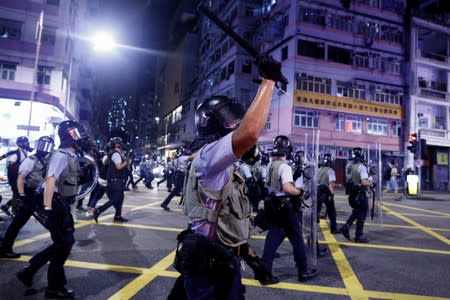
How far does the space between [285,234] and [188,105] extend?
4416cm

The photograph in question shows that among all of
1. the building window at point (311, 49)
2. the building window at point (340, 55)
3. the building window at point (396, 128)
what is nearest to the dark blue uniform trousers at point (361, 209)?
the building window at point (311, 49)

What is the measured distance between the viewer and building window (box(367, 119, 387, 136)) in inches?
1048

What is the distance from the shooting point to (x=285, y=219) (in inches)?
160

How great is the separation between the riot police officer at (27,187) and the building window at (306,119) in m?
21.3

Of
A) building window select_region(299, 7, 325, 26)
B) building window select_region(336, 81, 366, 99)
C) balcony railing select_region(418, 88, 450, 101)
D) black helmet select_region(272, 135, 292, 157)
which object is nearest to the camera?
black helmet select_region(272, 135, 292, 157)

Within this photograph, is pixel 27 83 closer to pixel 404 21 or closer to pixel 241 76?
pixel 241 76

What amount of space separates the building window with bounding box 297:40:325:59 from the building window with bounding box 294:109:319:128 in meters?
4.69

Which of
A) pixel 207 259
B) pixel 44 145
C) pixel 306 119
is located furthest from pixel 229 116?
pixel 306 119

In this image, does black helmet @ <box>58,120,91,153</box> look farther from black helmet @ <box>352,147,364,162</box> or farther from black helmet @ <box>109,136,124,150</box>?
black helmet @ <box>352,147,364,162</box>

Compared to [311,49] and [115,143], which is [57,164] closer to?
[115,143]

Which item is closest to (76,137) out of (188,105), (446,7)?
(446,7)

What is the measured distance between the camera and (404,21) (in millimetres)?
28469

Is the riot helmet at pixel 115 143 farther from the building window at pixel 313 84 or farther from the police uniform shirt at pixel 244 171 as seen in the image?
the building window at pixel 313 84

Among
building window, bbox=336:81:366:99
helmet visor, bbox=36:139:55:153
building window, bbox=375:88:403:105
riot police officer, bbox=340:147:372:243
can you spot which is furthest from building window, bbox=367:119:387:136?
helmet visor, bbox=36:139:55:153
